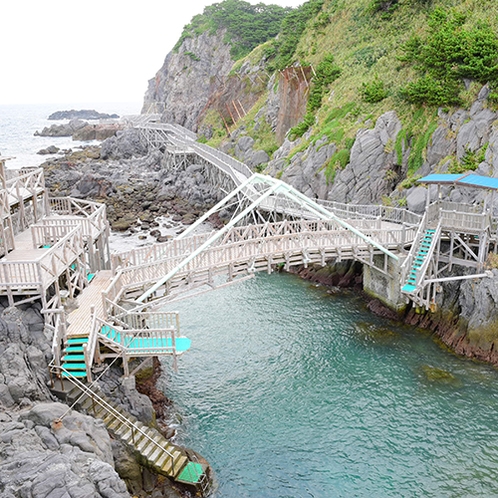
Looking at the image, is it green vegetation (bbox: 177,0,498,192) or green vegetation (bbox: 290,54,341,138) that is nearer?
green vegetation (bbox: 177,0,498,192)

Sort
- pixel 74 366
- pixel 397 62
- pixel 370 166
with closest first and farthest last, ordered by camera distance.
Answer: pixel 74 366
pixel 370 166
pixel 397 62

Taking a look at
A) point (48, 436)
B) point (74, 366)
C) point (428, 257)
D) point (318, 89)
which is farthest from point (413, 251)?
point (318, 89)

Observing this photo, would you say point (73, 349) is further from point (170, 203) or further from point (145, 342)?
point (170, 203)

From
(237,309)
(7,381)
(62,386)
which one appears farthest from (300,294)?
(7,381)

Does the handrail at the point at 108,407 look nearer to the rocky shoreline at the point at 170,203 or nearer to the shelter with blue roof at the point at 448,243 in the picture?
the shelter with blue roof at the point at 448,243

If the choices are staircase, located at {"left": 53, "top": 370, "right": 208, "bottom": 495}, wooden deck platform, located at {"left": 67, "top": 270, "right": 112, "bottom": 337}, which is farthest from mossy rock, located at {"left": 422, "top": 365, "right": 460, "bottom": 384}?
wooden deck platform, located at {"left": 67, "top": 270, "right": 112, "bottom": 337}

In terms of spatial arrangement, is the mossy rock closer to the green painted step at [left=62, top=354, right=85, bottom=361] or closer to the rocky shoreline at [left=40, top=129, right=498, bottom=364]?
the rocky shoreline at [left=40, top=129, right=498, bottom=364]

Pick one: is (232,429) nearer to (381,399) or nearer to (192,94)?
(381,399)
